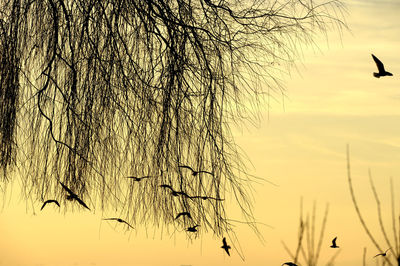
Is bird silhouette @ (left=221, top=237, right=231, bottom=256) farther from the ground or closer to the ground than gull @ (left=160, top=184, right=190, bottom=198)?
closer to the ground

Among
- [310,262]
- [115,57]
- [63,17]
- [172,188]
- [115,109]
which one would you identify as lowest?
[310,262]

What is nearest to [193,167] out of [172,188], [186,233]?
[172,188]

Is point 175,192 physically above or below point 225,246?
above

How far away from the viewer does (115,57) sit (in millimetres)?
4926

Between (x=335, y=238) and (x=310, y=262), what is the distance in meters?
1.54

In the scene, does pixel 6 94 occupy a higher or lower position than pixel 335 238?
higher

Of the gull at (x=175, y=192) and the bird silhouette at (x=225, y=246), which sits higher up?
the gull at (x=175, y=192)

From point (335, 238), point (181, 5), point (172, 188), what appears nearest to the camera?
point (335, 238)

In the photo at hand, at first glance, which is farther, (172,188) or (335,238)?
(172,188)

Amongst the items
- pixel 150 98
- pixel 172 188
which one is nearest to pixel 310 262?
pixel 172 188

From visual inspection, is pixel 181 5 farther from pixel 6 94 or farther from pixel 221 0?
pixel 6 94

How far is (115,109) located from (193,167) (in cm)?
80

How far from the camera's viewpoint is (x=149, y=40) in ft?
16.8

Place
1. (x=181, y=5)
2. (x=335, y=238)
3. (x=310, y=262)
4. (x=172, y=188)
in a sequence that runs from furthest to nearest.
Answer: (x=181, y=5) → (x=172, y=188) → (x=335, y=238) → (x=310, y=262)
